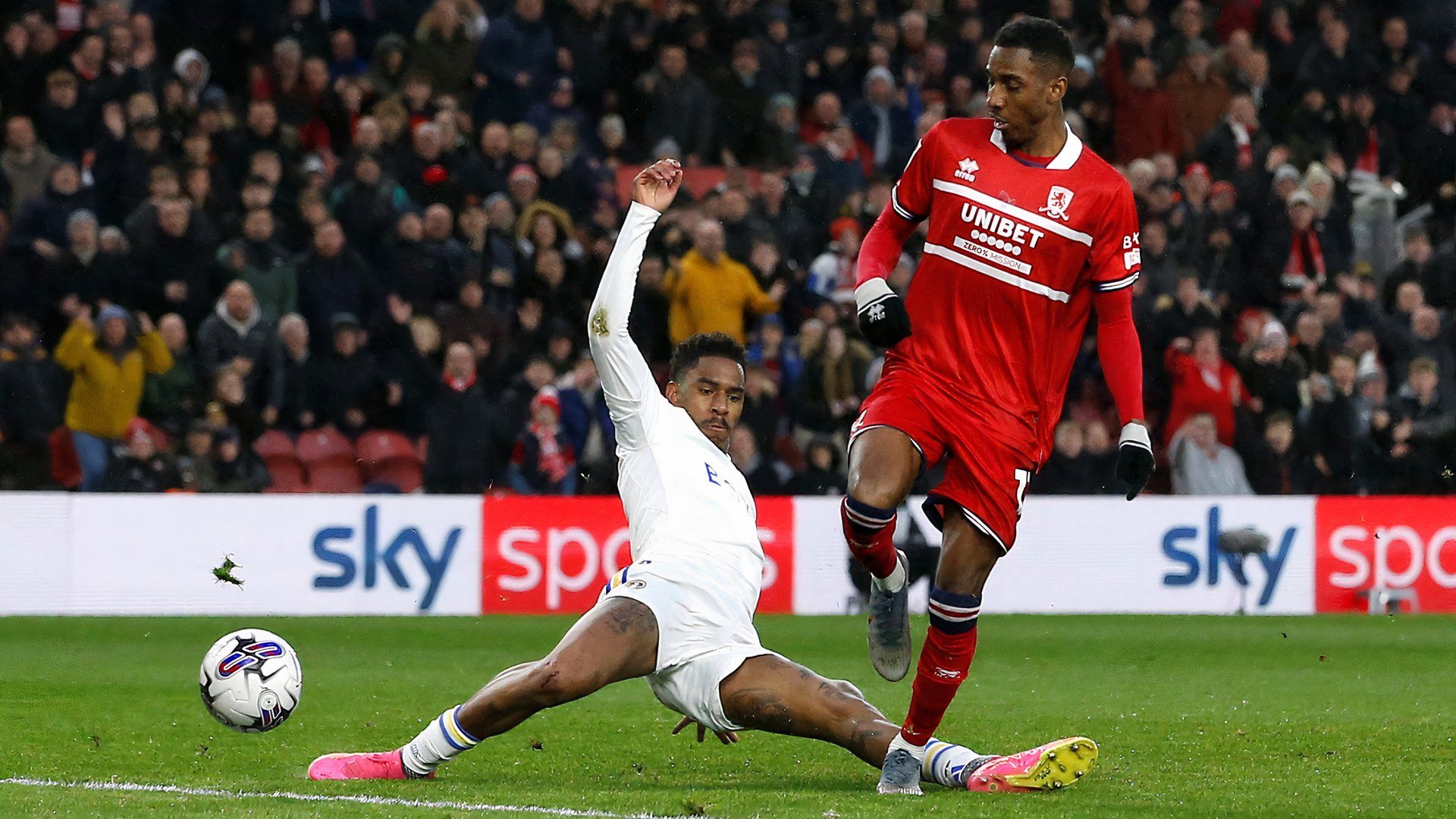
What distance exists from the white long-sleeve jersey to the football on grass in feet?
4.28

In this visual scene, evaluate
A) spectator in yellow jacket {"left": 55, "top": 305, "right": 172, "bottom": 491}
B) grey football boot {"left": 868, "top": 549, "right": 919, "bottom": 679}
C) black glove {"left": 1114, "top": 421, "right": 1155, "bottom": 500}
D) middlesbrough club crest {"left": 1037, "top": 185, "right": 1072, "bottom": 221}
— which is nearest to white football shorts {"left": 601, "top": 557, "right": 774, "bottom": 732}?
grey football boot {"left": 868, "top": 549, "right": 919, "bottom": 679}

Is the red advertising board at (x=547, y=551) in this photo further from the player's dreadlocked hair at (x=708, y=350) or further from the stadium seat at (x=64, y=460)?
the player's dreadlocked hair at (x=708, y=350)

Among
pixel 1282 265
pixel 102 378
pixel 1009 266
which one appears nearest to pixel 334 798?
pixel 1009 266

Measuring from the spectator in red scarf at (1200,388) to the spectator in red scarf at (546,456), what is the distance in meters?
4.69

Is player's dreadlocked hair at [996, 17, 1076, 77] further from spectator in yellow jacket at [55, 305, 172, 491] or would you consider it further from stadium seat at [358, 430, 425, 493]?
spectator in yellow jacket at [55, 305, 172, 491]

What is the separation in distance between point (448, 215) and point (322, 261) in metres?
1.04

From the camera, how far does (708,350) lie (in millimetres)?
6832

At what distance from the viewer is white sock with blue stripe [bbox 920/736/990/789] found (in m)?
6.37

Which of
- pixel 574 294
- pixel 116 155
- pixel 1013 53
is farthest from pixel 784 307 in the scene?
pixel 1013 53

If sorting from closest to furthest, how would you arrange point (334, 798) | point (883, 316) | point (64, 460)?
point (334, 798)
point (883, 316)
point (64, 460)

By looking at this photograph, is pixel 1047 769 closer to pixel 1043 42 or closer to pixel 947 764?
pixel 947 764

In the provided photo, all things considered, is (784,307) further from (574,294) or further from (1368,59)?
(1368,59)

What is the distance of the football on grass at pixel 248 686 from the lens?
664cm

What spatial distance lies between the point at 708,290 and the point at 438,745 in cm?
862
